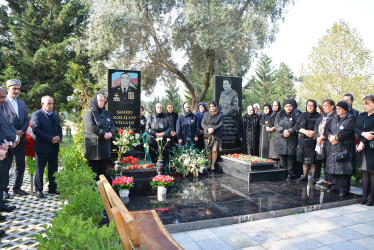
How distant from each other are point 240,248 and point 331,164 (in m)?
3.25

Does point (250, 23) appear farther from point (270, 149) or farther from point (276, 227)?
point (276, 227)

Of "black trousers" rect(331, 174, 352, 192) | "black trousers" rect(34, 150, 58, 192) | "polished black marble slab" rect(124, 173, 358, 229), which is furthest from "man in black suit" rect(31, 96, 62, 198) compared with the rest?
"black trousers" rect(331, 174, 352, 192)

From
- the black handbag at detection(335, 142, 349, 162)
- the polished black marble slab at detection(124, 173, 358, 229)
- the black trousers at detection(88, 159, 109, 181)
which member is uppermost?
the black handbag at detection(335, 142, 349, 162)

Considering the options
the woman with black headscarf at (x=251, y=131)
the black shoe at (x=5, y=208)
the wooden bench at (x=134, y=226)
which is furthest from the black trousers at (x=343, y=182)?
the black shoe at (x=5, y=208)

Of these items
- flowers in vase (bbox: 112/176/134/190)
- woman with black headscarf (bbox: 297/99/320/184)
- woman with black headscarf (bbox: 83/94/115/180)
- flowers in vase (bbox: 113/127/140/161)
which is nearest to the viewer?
flowers in vase (bbox: 112/176/134/190)

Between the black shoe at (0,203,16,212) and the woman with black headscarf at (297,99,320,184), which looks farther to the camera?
the woman with black headscarf at (297,99,320,184)

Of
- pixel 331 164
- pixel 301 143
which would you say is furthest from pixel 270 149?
pixel 331 164

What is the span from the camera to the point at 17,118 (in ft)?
17.1

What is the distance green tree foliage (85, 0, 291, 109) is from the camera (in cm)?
1502

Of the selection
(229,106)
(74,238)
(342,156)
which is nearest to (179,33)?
(229,106)

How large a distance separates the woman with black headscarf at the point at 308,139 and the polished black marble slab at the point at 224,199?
51 cm

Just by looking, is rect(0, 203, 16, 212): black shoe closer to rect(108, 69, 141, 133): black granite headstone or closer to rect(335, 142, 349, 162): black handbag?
rect(108, 69, 141, 133): black granite headstone

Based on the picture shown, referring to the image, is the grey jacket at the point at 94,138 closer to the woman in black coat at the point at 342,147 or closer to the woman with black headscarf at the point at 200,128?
the woman with black headscarf at the point at 200,128

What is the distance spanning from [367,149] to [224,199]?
9.13 feet
